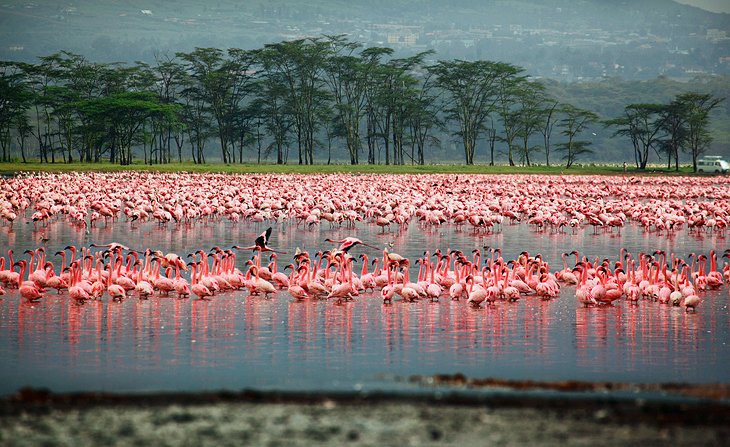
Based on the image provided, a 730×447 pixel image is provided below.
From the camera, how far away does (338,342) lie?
11.8m

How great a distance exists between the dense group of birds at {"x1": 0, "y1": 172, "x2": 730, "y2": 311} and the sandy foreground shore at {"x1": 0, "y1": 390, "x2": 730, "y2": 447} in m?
5.66

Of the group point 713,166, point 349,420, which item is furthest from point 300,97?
point 349,420

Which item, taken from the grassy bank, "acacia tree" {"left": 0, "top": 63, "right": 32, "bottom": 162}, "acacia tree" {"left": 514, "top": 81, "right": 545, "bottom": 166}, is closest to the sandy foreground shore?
the grassy bank

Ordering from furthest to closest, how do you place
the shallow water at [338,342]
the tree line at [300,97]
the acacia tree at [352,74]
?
the acacia tree at [352,74], the tree line at [300,97], the shallow water at [338,342]

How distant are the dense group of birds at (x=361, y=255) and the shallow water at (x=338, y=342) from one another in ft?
0.96

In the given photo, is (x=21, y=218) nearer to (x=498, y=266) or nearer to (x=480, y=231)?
(x=480, y=231)

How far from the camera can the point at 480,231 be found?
1099 inches

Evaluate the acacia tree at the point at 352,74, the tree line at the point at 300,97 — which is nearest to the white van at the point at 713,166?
the tree line at the point at 300,97

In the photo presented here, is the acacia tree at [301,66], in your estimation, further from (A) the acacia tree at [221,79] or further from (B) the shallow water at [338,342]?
(B) the shallow water at [338,342]

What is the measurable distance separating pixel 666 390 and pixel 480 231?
18.6 m

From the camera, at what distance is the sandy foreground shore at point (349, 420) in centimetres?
776

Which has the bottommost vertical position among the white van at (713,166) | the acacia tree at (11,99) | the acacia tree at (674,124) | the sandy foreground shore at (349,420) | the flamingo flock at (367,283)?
the sandy foreground shore at (349,420)

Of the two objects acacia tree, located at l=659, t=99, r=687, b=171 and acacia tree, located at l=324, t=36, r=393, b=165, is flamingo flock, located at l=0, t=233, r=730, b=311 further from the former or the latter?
acacia tree, located at l=659, t=99, r=687, b=171

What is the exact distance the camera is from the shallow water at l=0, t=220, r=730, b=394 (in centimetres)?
1001
